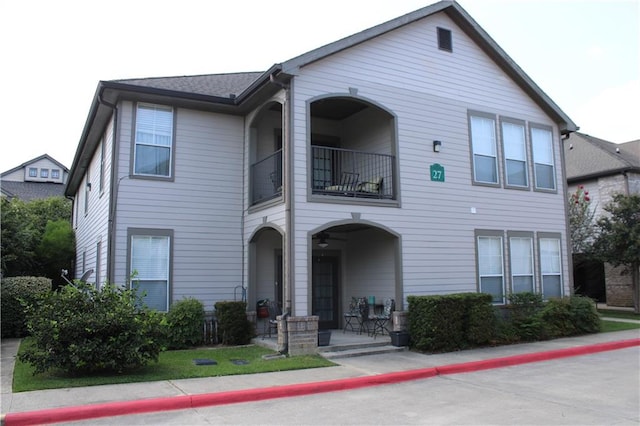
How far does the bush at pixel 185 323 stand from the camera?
11398 millimetres

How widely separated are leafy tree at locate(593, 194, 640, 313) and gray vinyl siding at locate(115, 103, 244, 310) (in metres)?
13.2

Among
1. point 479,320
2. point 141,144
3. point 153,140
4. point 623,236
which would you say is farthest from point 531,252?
point 141,144

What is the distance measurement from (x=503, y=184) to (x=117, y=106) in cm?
1042

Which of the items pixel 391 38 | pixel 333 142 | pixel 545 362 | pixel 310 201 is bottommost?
pixel 545 362

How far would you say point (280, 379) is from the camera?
27.2 ft

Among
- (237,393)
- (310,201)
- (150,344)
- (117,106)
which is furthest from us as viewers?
(117,106)

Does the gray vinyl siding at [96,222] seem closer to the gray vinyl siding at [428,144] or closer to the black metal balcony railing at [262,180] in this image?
the black metal balcony railing at [262,180]

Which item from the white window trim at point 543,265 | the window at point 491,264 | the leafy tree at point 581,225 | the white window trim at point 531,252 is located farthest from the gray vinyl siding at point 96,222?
the leafy tree at point 581,225

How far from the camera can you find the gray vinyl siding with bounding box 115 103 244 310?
12.0 metres

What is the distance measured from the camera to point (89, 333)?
8102 mm

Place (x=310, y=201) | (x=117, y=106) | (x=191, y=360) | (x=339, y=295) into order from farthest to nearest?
(x=339, y=295) < (x=117, y=106) < (x=310, y=201) < (x=191, y=360)

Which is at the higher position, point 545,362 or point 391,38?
point 391,38

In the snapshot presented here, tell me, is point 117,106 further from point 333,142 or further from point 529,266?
point 529,266

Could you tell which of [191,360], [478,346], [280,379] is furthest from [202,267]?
[478,346]
